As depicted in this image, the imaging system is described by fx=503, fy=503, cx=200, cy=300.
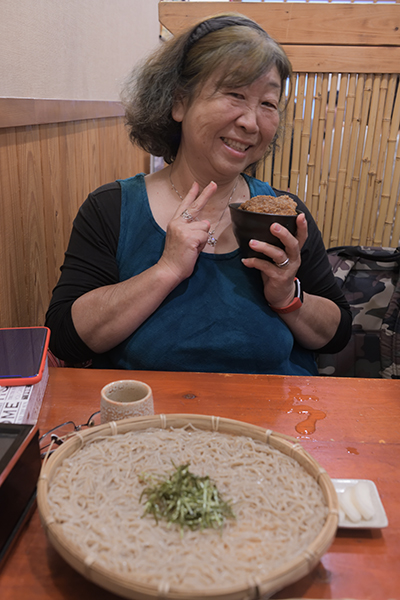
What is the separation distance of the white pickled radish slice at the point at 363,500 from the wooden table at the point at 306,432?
0.03 m

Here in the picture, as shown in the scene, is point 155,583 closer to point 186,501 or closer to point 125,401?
point 186,501

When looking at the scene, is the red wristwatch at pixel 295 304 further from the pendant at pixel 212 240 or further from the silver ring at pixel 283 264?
the pendant at pixel 212 240

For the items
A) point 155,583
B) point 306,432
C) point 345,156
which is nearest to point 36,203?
point 306,432

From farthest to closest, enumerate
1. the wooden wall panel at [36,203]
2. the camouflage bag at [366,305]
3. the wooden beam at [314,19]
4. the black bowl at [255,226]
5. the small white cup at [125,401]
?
1. the wooden beam at [314,19]
2. the camouflage bag at [366,305]
3. the wooden wall panel at [36,203]
4. the black bowl at [255,226]
5. the small white cup at [125,401]

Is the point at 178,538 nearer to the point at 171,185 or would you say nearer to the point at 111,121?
the point at 171,185

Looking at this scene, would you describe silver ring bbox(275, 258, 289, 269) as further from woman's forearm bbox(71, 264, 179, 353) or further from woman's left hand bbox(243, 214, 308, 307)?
woman's forearm bbox(71, 264, 179, 353)

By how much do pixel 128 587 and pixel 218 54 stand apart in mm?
1288

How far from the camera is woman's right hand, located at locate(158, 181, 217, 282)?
1312mm

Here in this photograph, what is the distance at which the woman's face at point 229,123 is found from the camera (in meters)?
1.38

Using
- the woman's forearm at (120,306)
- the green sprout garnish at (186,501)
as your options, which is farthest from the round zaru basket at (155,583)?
the woman's forearm at (120,306)

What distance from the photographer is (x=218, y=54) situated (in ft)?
4.50

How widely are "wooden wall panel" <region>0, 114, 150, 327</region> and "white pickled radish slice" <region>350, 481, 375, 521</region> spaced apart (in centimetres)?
116

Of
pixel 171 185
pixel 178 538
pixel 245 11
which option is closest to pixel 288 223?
pixel 171 185

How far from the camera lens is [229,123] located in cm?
139
